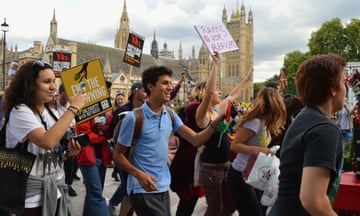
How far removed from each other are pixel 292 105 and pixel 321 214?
9.98 ft

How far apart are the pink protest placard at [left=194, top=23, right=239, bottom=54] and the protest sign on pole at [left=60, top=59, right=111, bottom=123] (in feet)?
5.09

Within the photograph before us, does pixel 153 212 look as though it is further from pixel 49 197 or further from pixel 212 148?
pixel 212 148

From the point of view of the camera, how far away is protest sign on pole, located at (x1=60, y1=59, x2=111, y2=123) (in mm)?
3666

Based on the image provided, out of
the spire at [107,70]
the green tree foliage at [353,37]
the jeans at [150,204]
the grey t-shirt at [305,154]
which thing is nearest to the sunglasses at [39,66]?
the jeans at [150,204]

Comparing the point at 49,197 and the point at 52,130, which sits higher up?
the point at 52,130

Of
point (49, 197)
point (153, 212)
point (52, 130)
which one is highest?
point (52, 130)

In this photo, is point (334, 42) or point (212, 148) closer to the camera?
point (212, 148)

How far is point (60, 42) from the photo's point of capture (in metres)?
74.7

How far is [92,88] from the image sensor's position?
376 centimetres

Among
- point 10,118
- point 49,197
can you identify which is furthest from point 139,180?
point 10,118

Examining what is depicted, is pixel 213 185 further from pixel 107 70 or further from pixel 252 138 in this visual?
pixel 107 70

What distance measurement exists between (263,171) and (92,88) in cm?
171

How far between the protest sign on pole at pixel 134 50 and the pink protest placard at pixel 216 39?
376cm

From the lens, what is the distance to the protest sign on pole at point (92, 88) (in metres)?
3.67
